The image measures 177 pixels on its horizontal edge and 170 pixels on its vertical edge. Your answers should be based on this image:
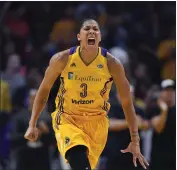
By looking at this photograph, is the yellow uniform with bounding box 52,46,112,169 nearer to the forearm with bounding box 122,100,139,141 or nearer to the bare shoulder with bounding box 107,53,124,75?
the bare shoulder with bounding box 107,53,124,75

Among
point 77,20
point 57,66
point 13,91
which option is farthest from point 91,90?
point 77,20

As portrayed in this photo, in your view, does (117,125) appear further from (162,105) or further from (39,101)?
(39,101)

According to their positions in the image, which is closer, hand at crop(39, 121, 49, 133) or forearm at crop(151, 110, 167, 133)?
forearm at crop(151, 110, 167, 133)

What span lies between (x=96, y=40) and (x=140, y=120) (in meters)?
2.80

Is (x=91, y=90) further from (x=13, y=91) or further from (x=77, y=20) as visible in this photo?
(x=77, y=20)

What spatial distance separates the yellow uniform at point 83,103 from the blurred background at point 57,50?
254cm

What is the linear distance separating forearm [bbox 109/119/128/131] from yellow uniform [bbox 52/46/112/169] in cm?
201

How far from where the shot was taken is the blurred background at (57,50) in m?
11.4

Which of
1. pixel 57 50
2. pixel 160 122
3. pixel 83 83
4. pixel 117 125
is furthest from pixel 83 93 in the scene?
pixel 57 50

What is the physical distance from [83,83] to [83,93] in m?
0.11

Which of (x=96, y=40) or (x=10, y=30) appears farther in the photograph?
(x=10, y=30)

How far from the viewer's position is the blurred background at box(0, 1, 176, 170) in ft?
37.3

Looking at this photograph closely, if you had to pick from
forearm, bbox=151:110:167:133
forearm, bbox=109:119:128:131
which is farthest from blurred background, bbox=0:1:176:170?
forearm, bbox=109:119:128:131

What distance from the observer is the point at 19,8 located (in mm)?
14516
